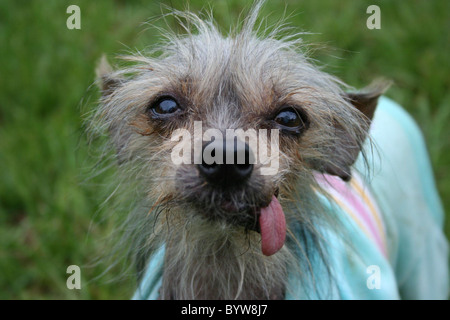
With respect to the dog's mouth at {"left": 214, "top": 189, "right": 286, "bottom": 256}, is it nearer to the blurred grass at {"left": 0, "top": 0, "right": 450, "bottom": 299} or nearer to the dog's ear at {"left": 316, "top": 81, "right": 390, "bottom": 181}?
the dog's ear at {"left": 316, "top": 81, "right": 390, "bottom": 181}

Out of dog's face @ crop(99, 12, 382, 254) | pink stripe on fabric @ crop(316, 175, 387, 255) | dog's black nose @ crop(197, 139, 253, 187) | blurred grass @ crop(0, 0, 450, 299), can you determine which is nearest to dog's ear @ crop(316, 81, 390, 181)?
dog's face @ crop(99, 12, 382, 254)

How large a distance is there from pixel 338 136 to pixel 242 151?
556 millimetres

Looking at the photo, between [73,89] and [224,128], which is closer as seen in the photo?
[224,128]

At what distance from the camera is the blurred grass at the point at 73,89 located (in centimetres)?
297

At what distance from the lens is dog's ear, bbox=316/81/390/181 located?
181 cm

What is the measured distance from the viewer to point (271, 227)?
4.91 ft

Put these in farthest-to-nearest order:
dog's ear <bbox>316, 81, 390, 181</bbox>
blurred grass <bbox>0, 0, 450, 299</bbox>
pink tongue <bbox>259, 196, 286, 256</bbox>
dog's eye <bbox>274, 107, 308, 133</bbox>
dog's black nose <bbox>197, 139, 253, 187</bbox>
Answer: blurred grass <bbox>0, 0, 450, 299</bbox> → dog's ear <bbox>316, 81, 390, 181</bbox> → dog's eye <bbox>274, 107, 308, 133</bbox> → pink tongue <bbox>259, 196, 286, 256</bbox> → dog's black nose <bbox>197, 139, 253, 187</bbox>

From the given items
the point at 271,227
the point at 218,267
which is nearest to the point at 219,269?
the point at 218,267

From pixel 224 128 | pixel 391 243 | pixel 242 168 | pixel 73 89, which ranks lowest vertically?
pixel 391 243

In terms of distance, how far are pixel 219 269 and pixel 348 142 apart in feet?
1.89

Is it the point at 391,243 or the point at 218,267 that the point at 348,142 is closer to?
the point at 218,267

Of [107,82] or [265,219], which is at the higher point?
[107,82]

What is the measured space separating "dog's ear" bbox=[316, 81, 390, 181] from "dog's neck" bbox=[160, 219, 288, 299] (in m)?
0.31

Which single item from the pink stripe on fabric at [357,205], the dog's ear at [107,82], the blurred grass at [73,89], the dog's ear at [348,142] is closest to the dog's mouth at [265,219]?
the dog's ear at [348,142]
